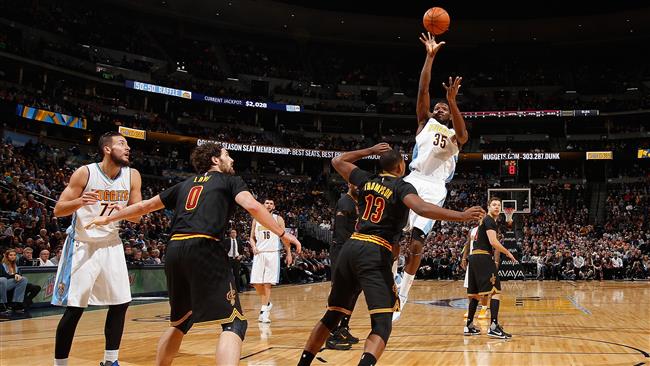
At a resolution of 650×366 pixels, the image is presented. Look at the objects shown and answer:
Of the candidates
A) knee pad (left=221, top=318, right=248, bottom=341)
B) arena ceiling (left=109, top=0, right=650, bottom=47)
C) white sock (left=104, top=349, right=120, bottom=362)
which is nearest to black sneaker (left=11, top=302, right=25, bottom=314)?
white sock (left=104, top=349, right=120, bottom=362)

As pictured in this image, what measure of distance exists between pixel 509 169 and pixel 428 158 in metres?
35.9

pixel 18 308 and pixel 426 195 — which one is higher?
pixel 426 195

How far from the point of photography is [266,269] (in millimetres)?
11148

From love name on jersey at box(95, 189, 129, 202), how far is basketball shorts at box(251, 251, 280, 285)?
5544mm

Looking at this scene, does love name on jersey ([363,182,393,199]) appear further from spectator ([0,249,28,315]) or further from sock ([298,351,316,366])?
spectator ([0,249,28,315])

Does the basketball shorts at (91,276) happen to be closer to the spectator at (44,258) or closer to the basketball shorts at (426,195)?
the basketball shorts at (426,195)

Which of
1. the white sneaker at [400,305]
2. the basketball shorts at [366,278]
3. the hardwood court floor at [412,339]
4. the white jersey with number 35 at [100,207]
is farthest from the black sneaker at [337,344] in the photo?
the white jersey with number 35 at [100,207]

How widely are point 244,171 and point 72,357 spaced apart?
3598cm

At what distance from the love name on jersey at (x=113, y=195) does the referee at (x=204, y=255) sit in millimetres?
821

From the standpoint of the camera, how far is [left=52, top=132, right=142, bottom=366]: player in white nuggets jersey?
5207 millimetres

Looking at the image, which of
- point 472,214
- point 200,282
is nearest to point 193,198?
point 200,282

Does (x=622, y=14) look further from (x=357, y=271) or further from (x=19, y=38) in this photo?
(x=357, y=271)

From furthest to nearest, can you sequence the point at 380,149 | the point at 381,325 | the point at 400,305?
the point at 400,305 → the point at 380,149 → the point at 381,325

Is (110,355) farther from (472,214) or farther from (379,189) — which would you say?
(472,214)
